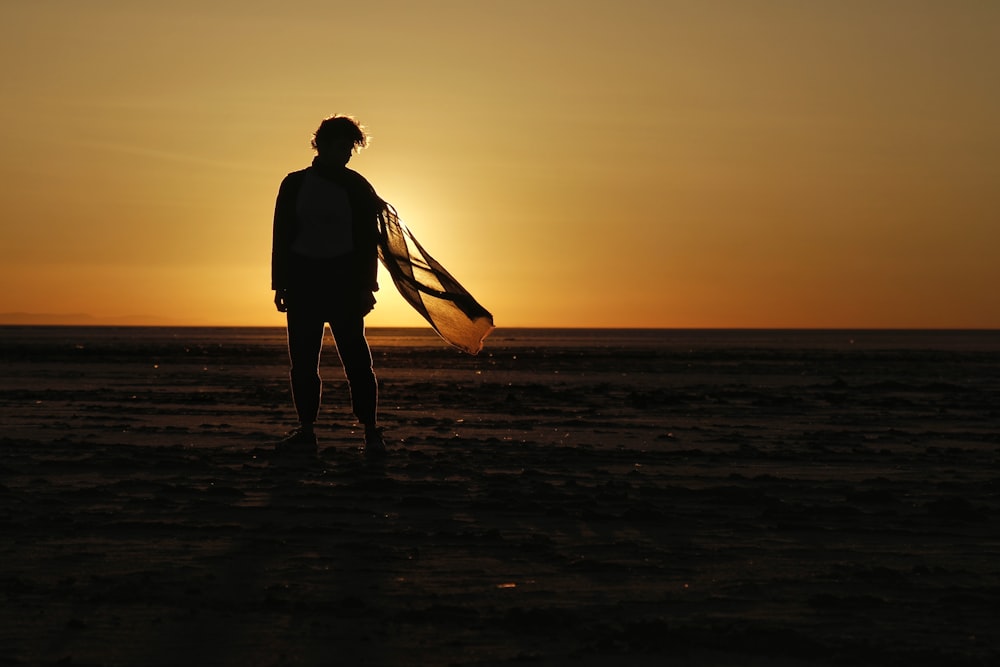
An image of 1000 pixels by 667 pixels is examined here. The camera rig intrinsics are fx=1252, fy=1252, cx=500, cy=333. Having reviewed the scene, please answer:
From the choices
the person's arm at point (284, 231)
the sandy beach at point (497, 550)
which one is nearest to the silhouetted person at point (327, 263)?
the person's arm at point (284, 231)

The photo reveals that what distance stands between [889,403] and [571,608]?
42.9ft

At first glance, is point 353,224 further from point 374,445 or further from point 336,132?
point 374,445

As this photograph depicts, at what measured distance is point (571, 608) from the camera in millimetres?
3686

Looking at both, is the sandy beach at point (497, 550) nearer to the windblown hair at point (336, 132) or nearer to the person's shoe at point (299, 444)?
the person's shoe at point (299, 444)

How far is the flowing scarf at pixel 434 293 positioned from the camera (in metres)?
9.10

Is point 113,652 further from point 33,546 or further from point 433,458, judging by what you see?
point 433,458

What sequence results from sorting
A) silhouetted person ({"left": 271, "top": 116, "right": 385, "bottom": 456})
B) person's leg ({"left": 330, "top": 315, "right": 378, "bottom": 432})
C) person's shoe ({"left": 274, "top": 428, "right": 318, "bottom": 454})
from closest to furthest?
person's shoe ({"left": 274, "top": 428, "right": 318, "bottom": 454}) < silhouetted person ({"left": 271, "top": 116, "right": 385, "bottom": 456}) < person's leg ({"left": 330, "top": 315, "right": 378, "bottom": 432})

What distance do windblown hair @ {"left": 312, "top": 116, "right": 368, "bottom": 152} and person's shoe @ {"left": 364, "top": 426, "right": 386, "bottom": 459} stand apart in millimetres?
1961

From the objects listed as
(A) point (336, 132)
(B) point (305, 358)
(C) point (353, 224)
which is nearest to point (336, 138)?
(A) point (336, 132)

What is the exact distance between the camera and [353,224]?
849cm

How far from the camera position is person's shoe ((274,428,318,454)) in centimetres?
823

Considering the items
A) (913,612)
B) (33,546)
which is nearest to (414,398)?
(33,546)

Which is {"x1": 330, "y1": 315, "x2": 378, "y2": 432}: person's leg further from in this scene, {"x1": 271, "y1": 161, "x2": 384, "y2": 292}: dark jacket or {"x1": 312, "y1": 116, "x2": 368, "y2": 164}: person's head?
{"x1": 312, "y1": 116, "x2": 368, "y2": 164}: person's head

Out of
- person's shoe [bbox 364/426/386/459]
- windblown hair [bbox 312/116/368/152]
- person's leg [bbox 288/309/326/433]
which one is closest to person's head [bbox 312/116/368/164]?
windblown hair [bbox 312/116/368/152]
